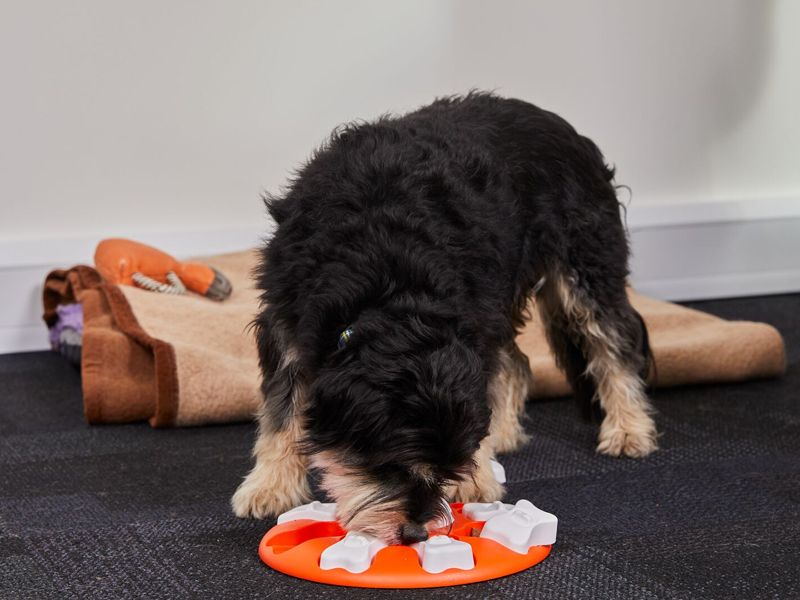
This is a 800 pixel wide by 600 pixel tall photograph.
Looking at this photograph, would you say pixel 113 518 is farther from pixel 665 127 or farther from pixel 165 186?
pixel 665 127

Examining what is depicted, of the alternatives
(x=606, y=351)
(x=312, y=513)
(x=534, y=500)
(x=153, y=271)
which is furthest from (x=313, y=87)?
(x=312, y=513)

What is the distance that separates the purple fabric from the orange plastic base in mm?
2198

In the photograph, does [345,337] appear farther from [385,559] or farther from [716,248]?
[716,248]

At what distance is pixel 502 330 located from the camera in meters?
2.66

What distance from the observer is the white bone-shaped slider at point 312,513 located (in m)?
2.47

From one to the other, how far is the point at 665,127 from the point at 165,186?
267cm

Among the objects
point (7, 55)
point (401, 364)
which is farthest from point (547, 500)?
point (7, 55)

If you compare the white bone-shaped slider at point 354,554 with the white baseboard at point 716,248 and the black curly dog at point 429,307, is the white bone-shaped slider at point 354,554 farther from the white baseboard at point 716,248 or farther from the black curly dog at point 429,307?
A: the white baseboard at point 716,248

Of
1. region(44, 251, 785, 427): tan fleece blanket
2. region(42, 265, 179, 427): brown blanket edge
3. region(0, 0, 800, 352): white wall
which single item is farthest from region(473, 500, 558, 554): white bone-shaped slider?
region(0, 0, 800, 352): white wall

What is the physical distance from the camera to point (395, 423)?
2.06 metres

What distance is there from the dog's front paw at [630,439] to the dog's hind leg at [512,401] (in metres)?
0.26

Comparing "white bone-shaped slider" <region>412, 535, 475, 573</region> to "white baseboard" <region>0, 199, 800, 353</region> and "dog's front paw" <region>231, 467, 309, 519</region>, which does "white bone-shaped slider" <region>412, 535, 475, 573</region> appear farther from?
"white baseboard" <region>0, 199, 800, 353</region>

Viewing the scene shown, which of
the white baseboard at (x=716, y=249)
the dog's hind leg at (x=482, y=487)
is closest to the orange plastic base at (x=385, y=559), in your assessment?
the dog's hind leg at (x=482, y=487)

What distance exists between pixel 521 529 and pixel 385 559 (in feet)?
1.07
